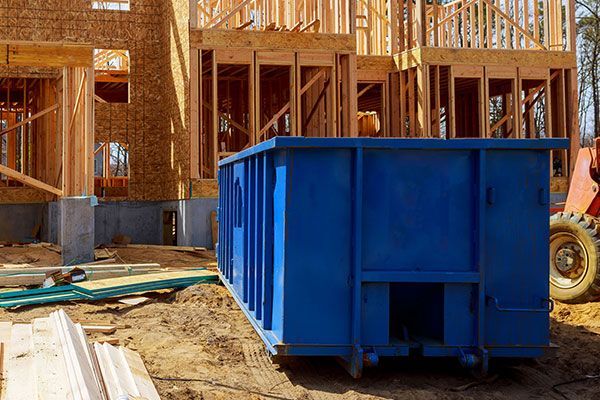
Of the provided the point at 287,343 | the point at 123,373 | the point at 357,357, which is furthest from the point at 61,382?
the point at 357,357

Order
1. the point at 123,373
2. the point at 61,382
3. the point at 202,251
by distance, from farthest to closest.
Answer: the point at 202,251
the point at 123,373
the point at 61,382

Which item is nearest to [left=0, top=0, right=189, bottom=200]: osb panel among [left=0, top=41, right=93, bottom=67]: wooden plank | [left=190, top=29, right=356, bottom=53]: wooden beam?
[left=190, top=29, right=356, bottom=53]: wooden beam

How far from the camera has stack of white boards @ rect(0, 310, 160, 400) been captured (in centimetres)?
441

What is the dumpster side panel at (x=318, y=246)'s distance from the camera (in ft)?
17.3

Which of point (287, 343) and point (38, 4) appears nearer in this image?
point (287, 343)

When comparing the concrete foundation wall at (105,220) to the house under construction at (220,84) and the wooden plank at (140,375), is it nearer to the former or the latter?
the house under construction at (220,84)

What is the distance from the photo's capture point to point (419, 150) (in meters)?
5.44

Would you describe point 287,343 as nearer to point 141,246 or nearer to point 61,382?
point 61,382

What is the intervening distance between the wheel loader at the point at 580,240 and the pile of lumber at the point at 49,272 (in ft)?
21.5

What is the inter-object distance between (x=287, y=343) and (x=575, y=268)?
5.43 metres

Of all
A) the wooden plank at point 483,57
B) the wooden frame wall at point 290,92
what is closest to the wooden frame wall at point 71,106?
the wooden frame wall at point 290,92

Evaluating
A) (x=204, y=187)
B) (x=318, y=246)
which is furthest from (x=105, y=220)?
(x=318, y=246)

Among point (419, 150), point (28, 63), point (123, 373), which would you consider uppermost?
point (28, 63)

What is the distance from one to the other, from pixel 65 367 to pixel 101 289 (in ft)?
15.5
